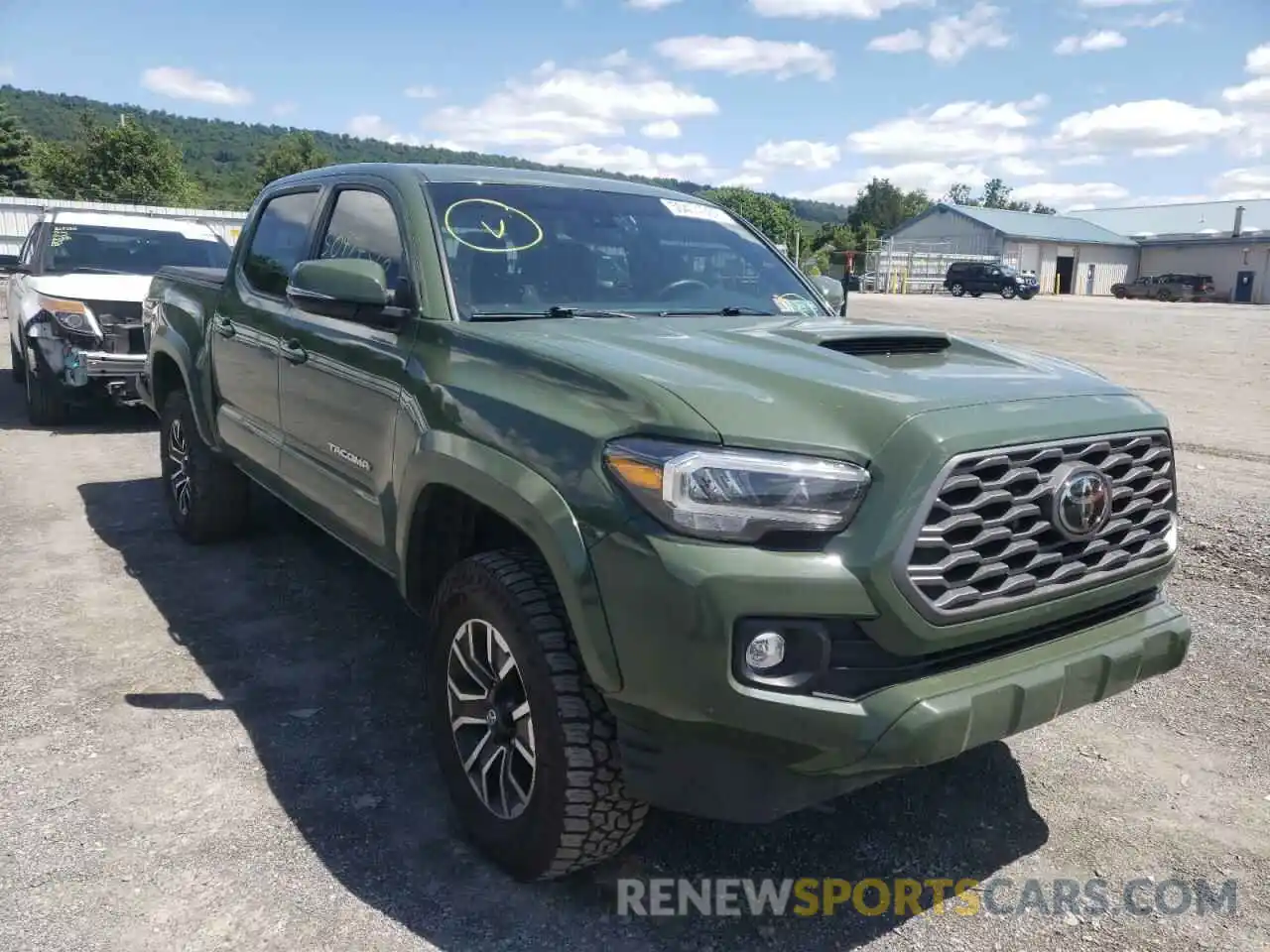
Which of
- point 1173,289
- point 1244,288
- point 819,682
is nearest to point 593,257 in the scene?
point 819,682

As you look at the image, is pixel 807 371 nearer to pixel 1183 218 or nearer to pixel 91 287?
pixel 91 287

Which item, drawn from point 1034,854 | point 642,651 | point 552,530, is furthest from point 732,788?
point 1034,854

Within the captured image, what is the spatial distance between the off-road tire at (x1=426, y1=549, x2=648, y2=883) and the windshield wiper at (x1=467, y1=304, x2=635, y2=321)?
848 millimetres

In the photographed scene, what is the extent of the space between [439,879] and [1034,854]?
1.73 meters

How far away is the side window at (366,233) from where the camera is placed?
344 cm

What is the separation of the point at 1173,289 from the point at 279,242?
193ft

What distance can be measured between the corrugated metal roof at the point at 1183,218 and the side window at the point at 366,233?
67653mm

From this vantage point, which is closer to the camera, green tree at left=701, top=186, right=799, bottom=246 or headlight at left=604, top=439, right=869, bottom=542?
headlight at left=604, top=439, right=869, bottom=542

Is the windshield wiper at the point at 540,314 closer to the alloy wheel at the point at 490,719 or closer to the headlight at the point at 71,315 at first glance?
the alloy wheel at the point at 490,719

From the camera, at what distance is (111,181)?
46844 mm

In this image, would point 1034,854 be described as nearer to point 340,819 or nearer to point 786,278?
point 340,819

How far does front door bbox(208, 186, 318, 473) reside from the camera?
168 inches

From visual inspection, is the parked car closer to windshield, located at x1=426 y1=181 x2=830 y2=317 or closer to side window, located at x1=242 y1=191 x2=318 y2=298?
windshield, located at x1=426 y1=181 x2=830 y2=317

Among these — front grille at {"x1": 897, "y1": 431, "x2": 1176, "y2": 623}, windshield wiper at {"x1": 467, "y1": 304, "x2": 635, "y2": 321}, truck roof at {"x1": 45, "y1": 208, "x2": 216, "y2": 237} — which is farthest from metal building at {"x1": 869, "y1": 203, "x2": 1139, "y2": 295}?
front grille at {"x1": 897, "y1": 431, "x2": 1176, "y2": 623}
